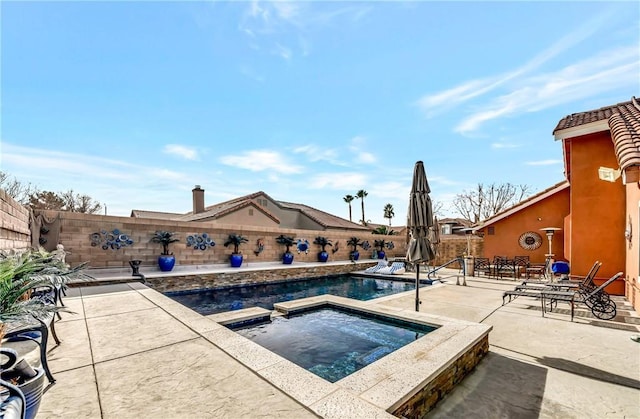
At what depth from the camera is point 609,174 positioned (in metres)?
7.91

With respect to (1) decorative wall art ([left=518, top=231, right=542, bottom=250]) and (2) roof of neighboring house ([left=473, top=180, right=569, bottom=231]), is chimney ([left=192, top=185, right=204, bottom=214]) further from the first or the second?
(1) decorative wall art ([left=518, top=231, right=542, bottom=250])

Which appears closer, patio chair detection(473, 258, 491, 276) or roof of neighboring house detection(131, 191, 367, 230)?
patio chair detection(473, 258, 491, 276)

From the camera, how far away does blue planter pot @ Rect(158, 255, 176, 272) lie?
11023 millimetres

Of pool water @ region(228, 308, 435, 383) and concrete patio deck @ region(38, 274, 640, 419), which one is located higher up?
concrete patio deck @ region(38, 274, 640, 419)

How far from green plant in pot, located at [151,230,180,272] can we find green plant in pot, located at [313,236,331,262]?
8.11m

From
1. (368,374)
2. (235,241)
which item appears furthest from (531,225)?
(368,374)

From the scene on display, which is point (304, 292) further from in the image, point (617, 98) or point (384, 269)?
point (617, 98)

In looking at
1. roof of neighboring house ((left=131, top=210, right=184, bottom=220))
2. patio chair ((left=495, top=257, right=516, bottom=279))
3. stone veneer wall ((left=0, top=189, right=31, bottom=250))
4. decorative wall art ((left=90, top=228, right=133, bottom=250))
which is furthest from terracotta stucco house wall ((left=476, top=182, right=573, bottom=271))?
roof of neighboring house ((left=131, top=210, right=184, bottom=220))

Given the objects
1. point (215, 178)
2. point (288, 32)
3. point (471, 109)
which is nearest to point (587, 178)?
point (471, 109)

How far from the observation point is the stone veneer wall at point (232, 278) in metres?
9.71

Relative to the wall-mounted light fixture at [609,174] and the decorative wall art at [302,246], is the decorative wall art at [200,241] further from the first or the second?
the wall-mounted light fixture at [609,174]

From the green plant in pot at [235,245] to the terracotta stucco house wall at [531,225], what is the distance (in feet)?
41.9

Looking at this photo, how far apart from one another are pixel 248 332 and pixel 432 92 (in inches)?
395

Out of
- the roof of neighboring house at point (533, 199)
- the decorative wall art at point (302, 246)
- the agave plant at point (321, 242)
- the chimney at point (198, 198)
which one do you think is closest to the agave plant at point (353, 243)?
the agave plant at point (321, 242)
